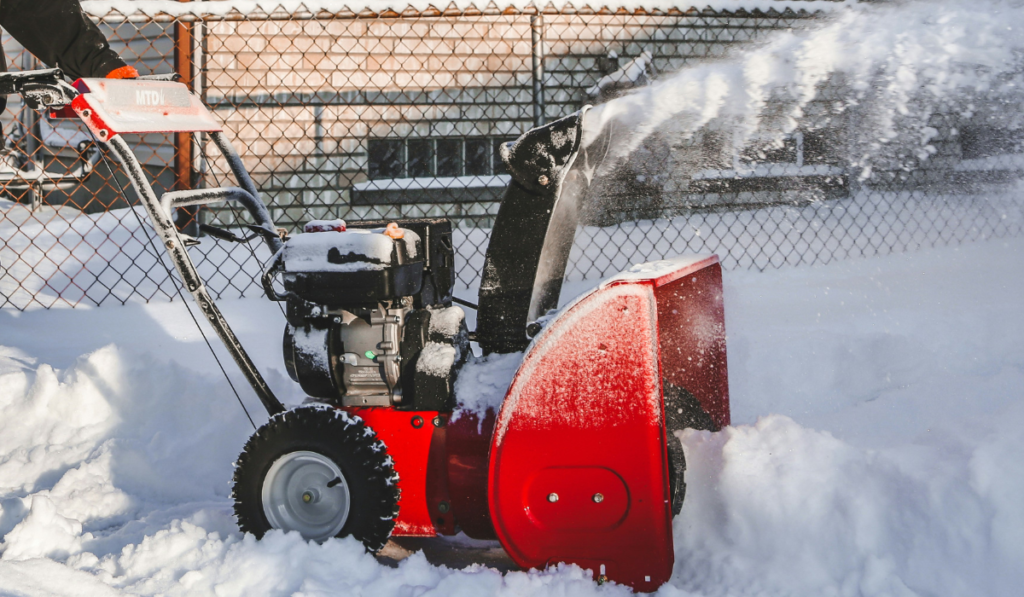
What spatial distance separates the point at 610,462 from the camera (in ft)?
5.06

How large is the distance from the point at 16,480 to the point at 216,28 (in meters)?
5.23

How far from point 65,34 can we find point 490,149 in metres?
5.07

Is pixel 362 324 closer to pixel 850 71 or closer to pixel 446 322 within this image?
pixel 446 322

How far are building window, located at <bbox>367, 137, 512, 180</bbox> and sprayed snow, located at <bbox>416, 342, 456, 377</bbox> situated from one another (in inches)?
201

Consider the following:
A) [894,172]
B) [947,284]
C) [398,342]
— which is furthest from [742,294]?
[894,172]

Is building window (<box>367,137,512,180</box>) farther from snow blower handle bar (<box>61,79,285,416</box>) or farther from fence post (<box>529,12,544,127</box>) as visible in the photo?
snow blower handle bar (<box>61,79,285,416</box>)

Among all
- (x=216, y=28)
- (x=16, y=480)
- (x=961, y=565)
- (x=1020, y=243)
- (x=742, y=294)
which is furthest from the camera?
(x=216, y=28)

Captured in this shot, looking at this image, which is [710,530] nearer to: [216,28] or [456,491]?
[456,491]

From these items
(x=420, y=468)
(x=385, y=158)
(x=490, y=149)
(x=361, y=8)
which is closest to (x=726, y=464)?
(x=420, y=468)

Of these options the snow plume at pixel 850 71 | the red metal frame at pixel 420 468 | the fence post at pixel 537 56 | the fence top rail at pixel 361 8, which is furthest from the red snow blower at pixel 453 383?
the fence post at pixel 537 56

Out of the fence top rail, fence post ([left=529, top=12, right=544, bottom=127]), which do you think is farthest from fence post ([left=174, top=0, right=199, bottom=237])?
fence post ([left=529, top=12, right=544, bottom=127])

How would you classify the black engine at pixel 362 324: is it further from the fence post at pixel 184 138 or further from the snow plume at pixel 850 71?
the fence post at pixel 184 138

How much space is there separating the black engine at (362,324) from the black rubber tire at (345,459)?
0.11 m

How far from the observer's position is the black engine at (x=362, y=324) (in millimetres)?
1691
